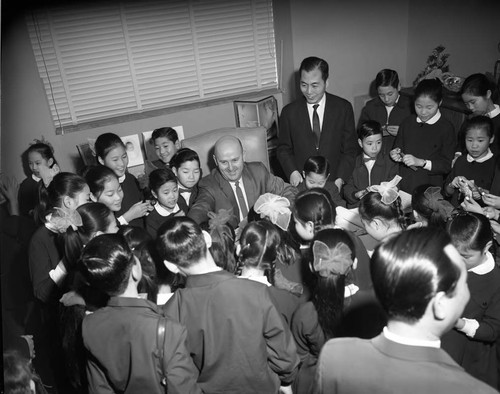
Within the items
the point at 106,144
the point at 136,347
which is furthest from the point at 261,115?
the point at 136,347

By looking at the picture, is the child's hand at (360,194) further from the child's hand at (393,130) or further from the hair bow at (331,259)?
the hair bow at (331,259)

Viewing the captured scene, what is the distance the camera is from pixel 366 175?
3.11m

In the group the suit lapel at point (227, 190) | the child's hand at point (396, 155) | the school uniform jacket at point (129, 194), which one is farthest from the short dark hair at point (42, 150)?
the child's hand at point (396, 155)

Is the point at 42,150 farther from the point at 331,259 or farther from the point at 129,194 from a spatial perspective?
the point at 331,259

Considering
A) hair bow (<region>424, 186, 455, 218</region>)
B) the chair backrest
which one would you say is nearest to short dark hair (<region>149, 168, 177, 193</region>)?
the chair backrest

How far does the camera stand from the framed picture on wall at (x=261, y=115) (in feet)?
13.8

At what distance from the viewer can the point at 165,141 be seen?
10.3 ft

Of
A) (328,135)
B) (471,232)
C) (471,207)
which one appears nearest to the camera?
(471,232)

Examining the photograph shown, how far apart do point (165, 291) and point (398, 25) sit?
354cm

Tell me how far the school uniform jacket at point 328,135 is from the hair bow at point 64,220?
1761 millimetres

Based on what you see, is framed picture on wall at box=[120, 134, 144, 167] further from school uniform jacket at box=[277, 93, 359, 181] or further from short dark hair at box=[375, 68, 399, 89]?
short dark hair at box=[375, 68, 399, 89]

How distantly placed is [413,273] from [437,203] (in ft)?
4.20

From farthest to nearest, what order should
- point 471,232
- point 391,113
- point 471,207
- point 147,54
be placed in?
point 147,54, point 391,113, point 471,207, point 471,232

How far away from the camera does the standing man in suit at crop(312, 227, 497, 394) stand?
3.17 ft
